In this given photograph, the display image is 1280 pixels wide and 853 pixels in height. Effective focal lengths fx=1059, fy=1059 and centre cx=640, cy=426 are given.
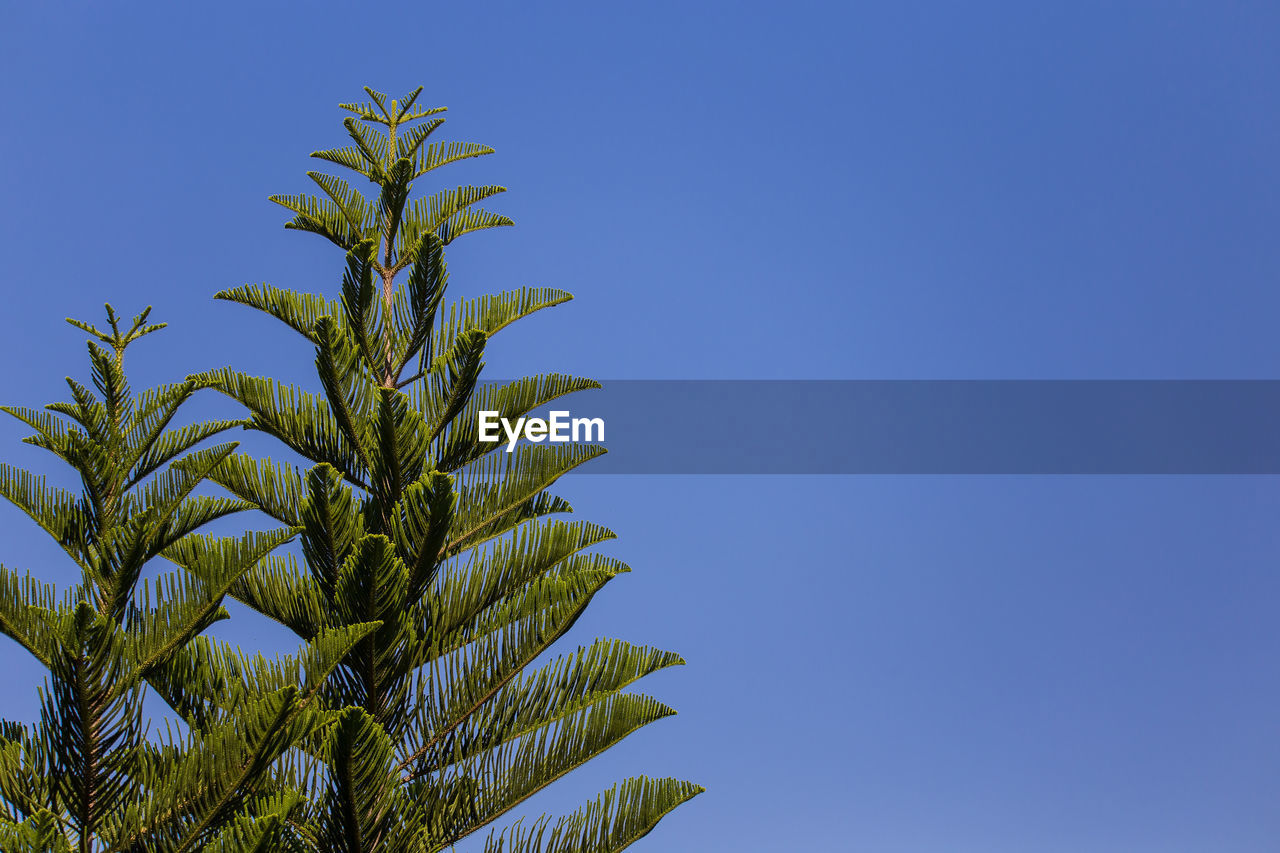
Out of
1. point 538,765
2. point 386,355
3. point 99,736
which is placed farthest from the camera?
point 386,355

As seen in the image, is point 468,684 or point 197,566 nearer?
point 197,566

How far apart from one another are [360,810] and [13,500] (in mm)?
1913

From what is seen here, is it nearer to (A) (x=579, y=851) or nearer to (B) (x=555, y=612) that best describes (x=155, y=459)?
(B) (x=555, y=612)

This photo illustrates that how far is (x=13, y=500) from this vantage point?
4.25m

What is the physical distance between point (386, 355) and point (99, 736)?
200cm

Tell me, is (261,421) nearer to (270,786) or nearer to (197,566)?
(197,566)

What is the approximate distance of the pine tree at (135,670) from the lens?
3.61m

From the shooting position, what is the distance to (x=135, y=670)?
151 inches

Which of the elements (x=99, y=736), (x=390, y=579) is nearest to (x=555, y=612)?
(x=390, y=579)

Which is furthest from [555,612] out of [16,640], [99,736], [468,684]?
[16,640]

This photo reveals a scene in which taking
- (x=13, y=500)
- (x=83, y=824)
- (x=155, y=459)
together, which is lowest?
(x=83, y=824)

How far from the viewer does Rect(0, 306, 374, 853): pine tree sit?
3.61 meters

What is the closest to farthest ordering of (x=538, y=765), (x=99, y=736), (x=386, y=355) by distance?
(x=99, y=736) < (x=538, y=765) < (x=386, y=355)

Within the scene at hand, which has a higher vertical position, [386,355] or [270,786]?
[386,355]
